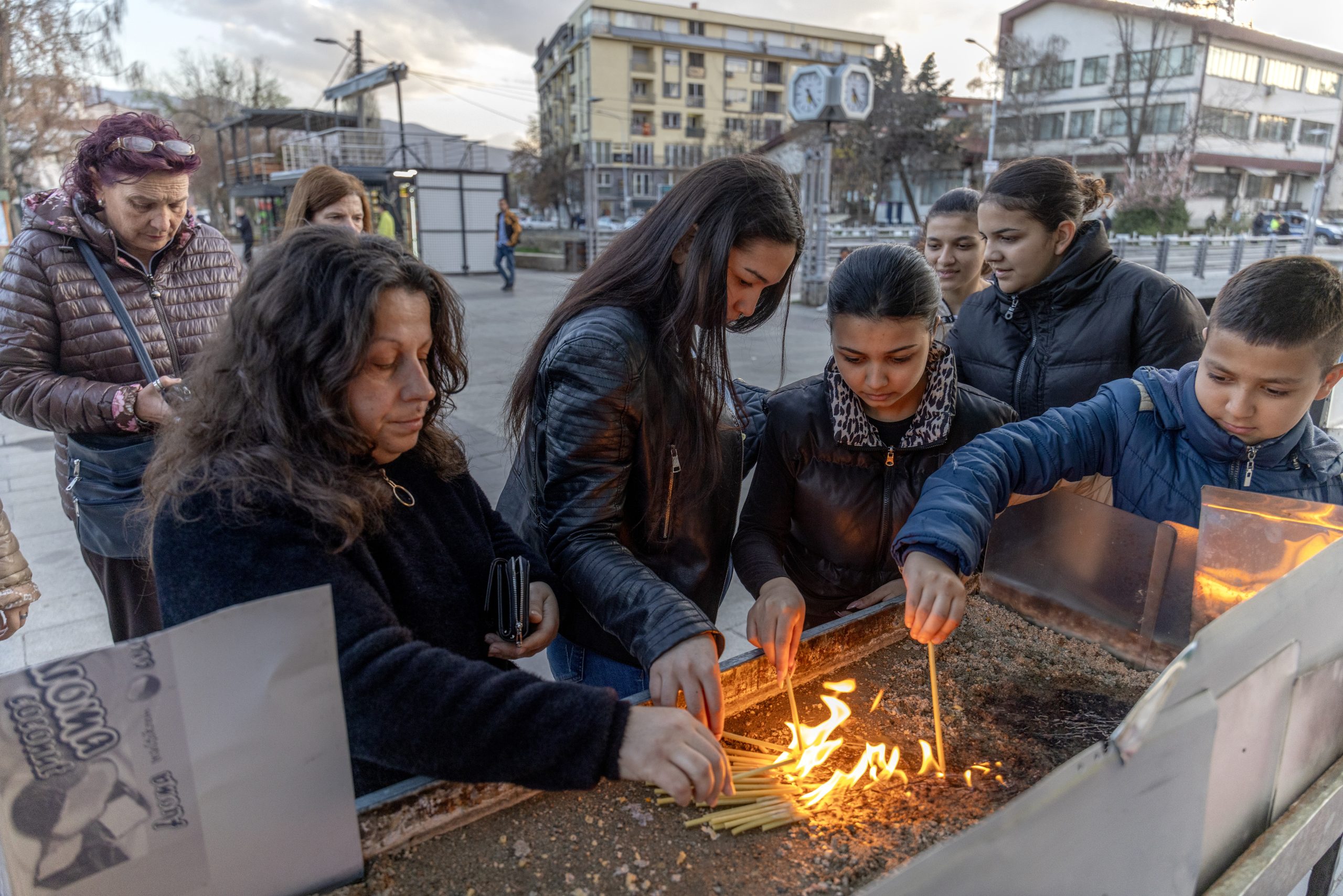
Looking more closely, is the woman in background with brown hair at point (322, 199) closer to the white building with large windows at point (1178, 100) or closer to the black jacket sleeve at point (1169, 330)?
the black jacket sleeve at point (1169, 330)

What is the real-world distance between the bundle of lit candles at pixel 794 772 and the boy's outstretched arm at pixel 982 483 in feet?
0.33

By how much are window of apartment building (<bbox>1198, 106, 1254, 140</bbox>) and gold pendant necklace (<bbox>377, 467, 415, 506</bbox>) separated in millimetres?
39901

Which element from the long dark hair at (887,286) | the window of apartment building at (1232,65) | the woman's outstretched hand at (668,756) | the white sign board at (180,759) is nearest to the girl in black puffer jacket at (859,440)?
the long dark hair at (887,286)

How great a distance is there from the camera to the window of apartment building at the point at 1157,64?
3184 cm

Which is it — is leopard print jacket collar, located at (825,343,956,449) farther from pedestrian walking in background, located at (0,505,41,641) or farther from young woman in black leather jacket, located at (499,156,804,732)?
pedestrian walking in background, located at (0,505,41,641)

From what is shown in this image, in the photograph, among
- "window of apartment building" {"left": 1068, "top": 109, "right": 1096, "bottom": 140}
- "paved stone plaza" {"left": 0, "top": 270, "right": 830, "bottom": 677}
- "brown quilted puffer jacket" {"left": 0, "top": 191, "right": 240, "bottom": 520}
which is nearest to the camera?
"brown quilted puffer jacket" {"left": 0, "top": 191, "right": 240, "bottom": 520}

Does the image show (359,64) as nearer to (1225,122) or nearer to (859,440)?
(859,440)

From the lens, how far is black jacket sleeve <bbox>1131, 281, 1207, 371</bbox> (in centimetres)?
250

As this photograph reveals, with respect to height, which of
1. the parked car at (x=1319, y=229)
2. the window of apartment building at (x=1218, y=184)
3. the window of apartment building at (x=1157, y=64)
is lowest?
the parked car at (x=1319, y=229)

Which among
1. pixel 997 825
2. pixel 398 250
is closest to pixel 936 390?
pixel 398 250

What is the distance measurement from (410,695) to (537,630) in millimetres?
518

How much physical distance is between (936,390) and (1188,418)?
502mm

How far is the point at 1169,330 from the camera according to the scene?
2.50 metres

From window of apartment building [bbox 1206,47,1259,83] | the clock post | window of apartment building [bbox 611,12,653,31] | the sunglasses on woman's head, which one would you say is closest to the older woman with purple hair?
the sunglasses on woman's head
